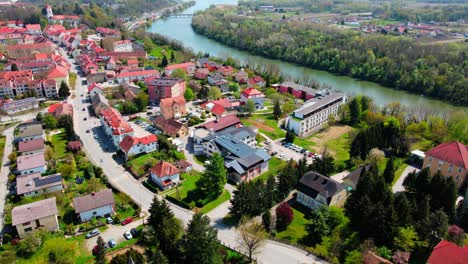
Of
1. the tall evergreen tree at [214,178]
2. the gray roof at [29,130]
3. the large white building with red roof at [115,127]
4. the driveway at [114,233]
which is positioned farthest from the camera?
the gray roof at [29,130]

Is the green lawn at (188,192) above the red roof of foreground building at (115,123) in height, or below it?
below

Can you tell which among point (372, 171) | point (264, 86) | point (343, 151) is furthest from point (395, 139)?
point (264, 86)

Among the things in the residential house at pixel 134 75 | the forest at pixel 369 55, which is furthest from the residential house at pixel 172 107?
the forest at pixel 369 55

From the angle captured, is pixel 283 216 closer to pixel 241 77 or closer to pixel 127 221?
pixel 127 221

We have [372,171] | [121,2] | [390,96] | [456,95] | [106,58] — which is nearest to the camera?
[372,171]

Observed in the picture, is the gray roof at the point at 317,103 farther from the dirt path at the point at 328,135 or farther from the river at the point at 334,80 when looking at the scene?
the river at the point at 334,80

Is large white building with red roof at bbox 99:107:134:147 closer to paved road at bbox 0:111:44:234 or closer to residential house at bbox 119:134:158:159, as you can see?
residential house at bbox 119:134:158:159

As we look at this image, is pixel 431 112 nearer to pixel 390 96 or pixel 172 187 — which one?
pixel 390 96

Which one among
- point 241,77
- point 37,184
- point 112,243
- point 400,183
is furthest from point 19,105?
point 400,183
